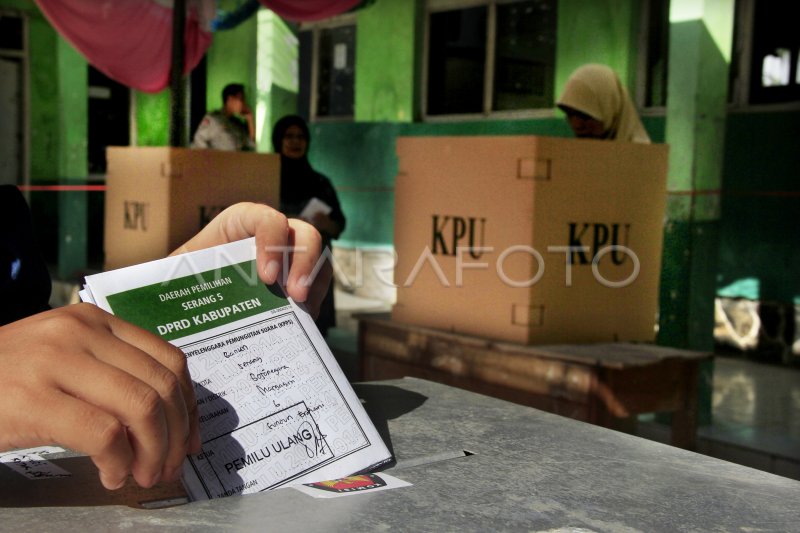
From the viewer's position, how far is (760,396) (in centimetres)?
433

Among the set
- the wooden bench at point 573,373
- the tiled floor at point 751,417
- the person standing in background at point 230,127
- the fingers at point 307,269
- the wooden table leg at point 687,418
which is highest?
the person standing in background at point 230,127

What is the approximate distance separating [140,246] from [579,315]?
72.2 inches

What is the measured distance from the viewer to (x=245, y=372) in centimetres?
75

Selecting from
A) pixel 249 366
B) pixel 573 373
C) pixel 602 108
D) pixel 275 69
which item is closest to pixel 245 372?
pixel 249 366

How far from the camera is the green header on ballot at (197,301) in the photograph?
2.41 feet

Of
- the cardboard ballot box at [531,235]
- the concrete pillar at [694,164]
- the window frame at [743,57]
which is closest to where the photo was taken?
the cardboard ballot box at [531,235]

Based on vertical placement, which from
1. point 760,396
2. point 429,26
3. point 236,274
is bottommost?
point 760,396

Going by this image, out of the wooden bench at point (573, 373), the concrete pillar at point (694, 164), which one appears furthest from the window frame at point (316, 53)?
the wooden bench at point (573, 373)

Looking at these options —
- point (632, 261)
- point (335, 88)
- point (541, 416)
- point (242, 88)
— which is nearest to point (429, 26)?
point (335, 88)

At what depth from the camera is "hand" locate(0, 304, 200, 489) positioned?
1.70ft

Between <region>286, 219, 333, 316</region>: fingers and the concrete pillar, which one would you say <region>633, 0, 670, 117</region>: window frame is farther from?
<region>286, 219, 333, 316</region>: fingers

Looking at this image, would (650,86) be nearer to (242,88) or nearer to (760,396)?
(760,396)

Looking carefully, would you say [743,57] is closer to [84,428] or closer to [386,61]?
[386,61]

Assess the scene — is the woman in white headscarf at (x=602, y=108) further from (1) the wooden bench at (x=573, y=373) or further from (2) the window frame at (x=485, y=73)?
(2) the window frame at (x=485, y=73)
